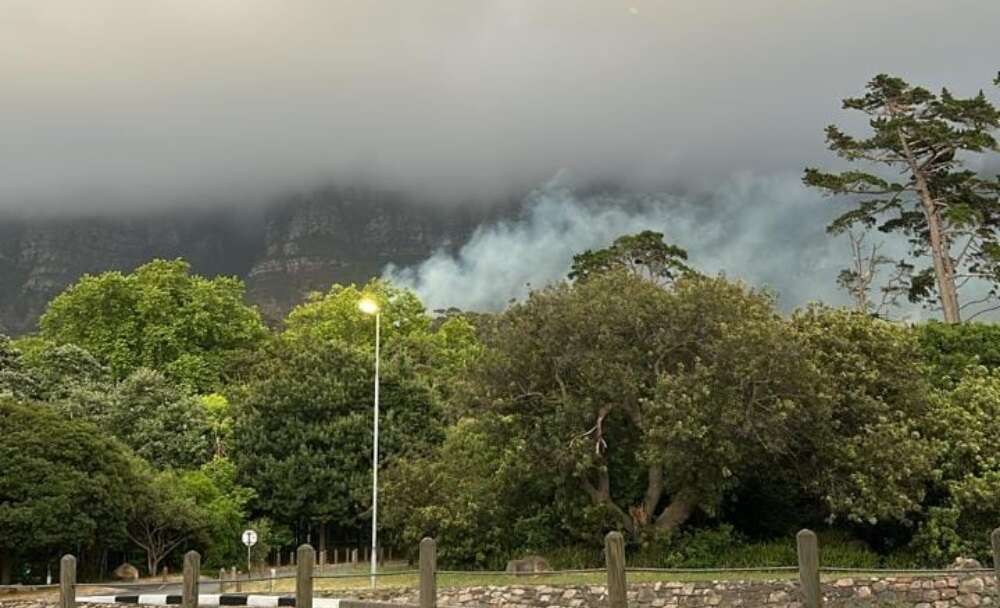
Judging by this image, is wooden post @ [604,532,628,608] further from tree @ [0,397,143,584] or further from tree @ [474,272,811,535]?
tree @ [0,397,143,584]

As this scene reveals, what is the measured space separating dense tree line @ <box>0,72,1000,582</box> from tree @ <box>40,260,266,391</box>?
17646mm

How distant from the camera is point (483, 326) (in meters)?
30.4

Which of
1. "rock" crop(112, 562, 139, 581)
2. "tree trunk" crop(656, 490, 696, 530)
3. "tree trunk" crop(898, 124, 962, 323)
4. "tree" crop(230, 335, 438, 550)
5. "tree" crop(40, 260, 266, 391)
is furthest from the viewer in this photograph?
"tree" crop(40, 260, 266, 391)

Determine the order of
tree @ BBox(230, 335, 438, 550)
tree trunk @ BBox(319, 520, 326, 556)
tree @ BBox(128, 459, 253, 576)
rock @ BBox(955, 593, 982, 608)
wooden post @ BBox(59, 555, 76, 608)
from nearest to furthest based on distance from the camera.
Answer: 1. wooden post @ BBox(59, 555, 76, 608)
2. rock @ BBox(955, 593, 982, 608)
3. tree @ BBox(128, 459, 253, 576)
4. tree @ BBox(230, 335, 438, 550)
5. tree trunk @ BBox(319, 520, 326, 556)

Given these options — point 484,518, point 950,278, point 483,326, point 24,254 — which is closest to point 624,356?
point 483,326

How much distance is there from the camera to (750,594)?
70.6 ft

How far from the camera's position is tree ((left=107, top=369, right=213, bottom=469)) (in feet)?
150

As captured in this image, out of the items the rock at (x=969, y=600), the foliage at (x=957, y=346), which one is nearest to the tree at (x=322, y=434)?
the foliage at (x=957, y=346)

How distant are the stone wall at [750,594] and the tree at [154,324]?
4288 cm

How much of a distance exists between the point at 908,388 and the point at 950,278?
64.7 feet

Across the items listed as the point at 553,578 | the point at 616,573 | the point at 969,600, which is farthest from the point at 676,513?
the point at 616,573

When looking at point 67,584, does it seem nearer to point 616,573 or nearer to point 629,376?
point 616,573

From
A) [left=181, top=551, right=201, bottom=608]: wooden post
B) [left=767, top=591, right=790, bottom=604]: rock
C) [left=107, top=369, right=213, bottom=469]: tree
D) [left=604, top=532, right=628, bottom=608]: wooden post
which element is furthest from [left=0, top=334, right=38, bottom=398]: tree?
[left=604, top=532, right=628, bottom=608]: wooden post

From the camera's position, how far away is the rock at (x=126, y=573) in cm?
3623
